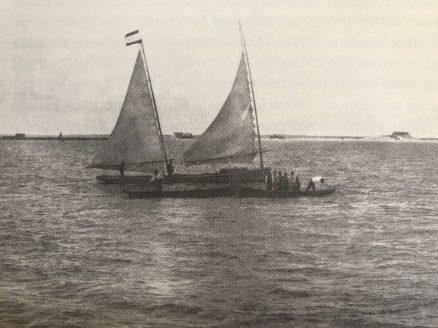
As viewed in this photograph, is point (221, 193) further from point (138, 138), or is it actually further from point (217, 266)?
point (217, 266)

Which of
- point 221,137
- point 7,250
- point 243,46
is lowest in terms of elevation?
point 7,250

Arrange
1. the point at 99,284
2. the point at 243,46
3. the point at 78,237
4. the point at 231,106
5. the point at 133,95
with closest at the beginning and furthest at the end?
the point at 99,284 < the point at 243,46 < the point at 78,237 < the point at 133,95 < the point at 231,106

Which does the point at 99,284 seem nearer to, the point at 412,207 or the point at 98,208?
the point at 98,208

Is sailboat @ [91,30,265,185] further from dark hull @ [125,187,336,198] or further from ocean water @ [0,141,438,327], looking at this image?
ocean water @ [0,141,438,327]

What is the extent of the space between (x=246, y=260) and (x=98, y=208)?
11653 millimetres

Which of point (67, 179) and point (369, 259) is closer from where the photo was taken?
point (369, 259)

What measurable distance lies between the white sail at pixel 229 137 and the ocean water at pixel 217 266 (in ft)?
23.0

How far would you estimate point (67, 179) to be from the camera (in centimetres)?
4344

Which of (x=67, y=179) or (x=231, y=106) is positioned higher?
(x=231, y=106)

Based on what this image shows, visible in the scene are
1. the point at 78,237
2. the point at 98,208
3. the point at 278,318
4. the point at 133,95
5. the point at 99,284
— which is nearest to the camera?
the point at 278,318

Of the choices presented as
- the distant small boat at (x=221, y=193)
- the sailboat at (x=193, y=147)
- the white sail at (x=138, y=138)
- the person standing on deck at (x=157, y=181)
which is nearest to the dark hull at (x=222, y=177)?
the sailboat at (x=193, y=147)

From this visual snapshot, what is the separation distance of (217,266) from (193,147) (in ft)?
61.9

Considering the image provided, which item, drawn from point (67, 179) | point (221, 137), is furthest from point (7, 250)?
point (67, 179)

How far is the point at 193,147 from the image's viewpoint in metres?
34.0
